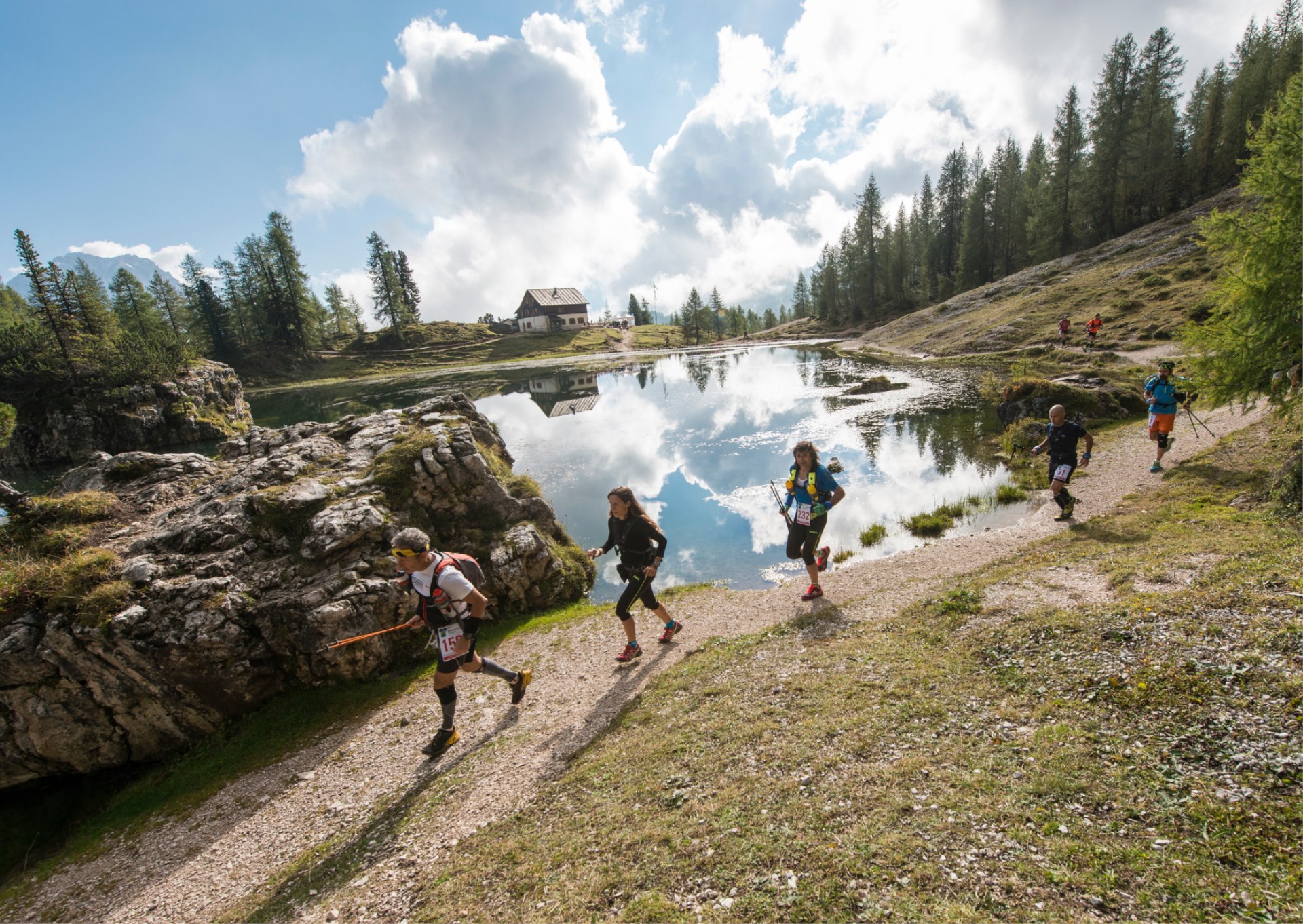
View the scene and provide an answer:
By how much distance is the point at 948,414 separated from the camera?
3158 cm

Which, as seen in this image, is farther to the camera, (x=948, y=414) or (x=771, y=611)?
(x=948, y=414)

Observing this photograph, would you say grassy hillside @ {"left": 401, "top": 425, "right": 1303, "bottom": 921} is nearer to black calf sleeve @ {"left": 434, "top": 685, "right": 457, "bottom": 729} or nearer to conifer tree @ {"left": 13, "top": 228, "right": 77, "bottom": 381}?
black calf sleeve @ {"left": 434, "top": 685, "right": 457, "bottom": 729}

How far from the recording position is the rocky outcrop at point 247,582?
31.9ft

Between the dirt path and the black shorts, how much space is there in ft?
11.8

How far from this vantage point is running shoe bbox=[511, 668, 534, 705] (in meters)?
9.79

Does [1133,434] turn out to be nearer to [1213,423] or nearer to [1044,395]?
[1213,423]

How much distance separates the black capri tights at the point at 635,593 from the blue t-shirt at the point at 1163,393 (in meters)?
16.7

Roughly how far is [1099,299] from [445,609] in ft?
214

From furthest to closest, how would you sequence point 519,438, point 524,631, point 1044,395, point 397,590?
point 519,438
point 1044,395
point 524,631
point 397,590

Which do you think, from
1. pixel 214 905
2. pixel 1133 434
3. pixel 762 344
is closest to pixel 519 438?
pixel 214 905

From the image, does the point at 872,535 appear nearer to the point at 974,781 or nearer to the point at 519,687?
the point at 519,687

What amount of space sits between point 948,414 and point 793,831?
1273 inches

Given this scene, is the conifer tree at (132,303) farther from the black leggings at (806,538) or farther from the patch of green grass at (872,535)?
the black leggings at (806,538)

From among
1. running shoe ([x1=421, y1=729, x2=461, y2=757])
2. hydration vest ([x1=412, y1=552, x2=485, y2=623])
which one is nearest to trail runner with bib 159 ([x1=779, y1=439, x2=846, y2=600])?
hydration vest ([x1=412, y1=552, x2=485, y2=623])
